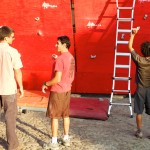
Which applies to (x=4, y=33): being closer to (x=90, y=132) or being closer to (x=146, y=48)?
(x=146, y=48)

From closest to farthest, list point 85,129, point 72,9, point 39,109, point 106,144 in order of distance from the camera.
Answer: point 106,144 < point 85,129 < point 39,109 < point 72,9

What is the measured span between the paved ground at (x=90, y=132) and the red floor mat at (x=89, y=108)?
5.6 inches

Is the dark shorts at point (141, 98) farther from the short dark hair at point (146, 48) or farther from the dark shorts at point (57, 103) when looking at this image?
the dark shorts at point (57, 103)

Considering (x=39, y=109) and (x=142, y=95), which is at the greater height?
(x=142, y=95)

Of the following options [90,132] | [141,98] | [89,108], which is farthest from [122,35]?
[90,132]

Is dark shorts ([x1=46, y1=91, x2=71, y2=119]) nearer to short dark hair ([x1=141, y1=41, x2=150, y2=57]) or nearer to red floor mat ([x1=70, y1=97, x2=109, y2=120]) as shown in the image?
short dark hair ([x1=141, y1=41, x2=150, y2=57])

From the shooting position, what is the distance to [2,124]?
6434 millimetres

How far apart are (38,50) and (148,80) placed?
12.6ft

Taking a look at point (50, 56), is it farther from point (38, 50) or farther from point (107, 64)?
point (107, 64)

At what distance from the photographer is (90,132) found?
6.14 m

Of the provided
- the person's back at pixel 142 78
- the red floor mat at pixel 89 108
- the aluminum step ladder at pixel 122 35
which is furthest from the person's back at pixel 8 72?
the aluminum step ladder at pixel 122 35

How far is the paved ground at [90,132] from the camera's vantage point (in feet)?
18.0

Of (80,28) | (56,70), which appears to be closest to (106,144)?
(56,70)

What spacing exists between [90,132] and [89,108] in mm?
1310
